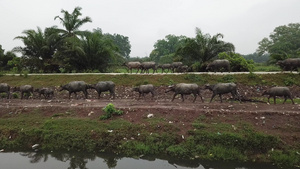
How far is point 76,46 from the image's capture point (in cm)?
2503

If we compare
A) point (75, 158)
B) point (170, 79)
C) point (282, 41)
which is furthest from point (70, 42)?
point (282, 41)

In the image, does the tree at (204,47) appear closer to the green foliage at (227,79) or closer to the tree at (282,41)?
the green foliage at (227,79)

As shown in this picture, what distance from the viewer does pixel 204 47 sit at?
25.0 m

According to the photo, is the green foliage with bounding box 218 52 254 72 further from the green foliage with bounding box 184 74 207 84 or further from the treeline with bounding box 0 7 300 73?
the green foliage with bounding box 184 74 207 84

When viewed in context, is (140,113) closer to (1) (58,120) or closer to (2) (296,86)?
(1) (58,120)

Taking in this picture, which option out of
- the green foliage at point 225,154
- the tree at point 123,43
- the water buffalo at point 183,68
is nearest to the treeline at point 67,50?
the water buffalo at point 183,68

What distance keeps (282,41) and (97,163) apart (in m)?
48.8

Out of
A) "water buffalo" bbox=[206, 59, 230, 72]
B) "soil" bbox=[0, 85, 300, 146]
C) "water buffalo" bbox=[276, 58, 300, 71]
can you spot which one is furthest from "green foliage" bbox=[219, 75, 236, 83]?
"water buffalo" bbox=[276, 58, 300, 71]

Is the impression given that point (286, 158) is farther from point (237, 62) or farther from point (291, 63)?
point (237, 62)

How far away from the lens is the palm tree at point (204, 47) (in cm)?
2507

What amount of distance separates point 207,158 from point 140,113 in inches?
167

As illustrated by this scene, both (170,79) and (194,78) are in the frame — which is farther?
(170,79)

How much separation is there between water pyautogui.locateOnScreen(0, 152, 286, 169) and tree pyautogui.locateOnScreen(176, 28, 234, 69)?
1789 centimetres

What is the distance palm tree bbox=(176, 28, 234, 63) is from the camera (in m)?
25.1
